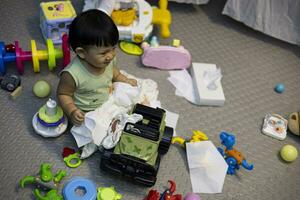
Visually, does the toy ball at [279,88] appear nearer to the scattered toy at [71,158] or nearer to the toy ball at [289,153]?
the toy ball at [289,153]

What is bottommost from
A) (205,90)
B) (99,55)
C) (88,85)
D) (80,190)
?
(80,190)

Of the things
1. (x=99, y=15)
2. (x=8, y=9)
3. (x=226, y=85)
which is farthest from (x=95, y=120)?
(x=8, y=9)

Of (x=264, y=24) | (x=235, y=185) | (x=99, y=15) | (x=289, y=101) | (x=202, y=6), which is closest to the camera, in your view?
(x=99, y=15)

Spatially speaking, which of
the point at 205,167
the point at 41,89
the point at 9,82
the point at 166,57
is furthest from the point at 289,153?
the point at 9,82

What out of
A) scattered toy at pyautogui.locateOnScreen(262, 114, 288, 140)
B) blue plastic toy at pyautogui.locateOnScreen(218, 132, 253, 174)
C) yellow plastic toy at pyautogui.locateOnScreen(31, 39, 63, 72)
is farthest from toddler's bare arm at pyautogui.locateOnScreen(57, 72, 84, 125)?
scattered toy at pyautogui.locateOnScreen(262, 114, 288, 140)

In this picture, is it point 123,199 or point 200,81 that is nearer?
point 123,199

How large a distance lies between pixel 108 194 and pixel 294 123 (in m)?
0.70

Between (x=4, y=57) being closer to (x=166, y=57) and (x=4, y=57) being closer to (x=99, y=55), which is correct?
(x=99, y=55)

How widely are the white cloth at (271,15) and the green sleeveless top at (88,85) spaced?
704 mm

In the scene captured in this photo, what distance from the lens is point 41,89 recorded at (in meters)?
1.28

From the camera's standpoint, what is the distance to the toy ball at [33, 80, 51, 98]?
4.20 feet

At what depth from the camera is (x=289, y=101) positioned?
1.48 meters

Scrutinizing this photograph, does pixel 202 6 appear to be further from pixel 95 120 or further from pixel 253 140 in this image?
pixel 95 120

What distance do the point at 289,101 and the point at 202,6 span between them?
625mm
